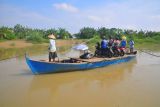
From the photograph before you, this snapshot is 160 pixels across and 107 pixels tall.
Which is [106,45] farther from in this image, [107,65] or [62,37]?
[62,37]

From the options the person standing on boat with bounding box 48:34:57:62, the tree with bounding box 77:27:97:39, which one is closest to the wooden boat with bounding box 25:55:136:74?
the person standing on boat with bounding box 48:34:57:62

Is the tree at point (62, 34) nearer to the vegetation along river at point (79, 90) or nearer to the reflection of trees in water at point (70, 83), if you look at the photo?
the reflection of trees in water at point (70, 83)

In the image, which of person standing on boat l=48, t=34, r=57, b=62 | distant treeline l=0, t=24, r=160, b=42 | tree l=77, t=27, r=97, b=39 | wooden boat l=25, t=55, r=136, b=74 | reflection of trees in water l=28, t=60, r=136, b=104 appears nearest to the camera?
reflection of trees in water l=28, t=60, r=136, b=104

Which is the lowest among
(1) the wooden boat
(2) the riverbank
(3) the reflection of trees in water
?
(2) the riverbank

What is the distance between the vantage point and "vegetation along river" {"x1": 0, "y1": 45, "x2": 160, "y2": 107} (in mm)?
5820

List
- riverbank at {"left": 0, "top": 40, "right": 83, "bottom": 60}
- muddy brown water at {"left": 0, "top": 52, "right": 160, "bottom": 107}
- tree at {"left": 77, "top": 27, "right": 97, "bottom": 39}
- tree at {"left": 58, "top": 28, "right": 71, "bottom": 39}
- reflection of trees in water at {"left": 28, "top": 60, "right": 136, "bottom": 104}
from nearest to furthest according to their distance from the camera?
1. muddy brown water at {"left": 0, "top": 52, "right": 160, "bottom": 107}
2. reflection of trees in water at {"left": 28, "top": 60, "right": 136, "bottom": 104}
3. riverbank at {"left": 0, "top": 40, "right": 83, "bottom": 60}
4. tree at {"left": 58, "top": 28, "right": 71, "bottom": 39}
5. tree at {"left": 77, "top": 27, "right": 97, "bottom": 39}

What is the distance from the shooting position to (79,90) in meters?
7.10

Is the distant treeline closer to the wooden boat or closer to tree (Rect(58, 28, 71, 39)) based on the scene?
tree (Rect(58, 28, 71, 39))

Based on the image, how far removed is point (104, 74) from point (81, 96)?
3544 mm

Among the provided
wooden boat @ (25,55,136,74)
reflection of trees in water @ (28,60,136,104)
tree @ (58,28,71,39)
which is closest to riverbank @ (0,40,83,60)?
wooden boat @ (25,55,136,74)

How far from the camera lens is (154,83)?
7902mm

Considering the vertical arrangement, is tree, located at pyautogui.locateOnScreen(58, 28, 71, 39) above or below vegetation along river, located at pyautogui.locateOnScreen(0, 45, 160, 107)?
above

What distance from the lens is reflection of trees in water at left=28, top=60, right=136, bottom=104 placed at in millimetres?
6680

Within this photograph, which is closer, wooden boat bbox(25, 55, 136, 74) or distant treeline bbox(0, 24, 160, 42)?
wooden boat bbox(25, 55, 136, 74)
